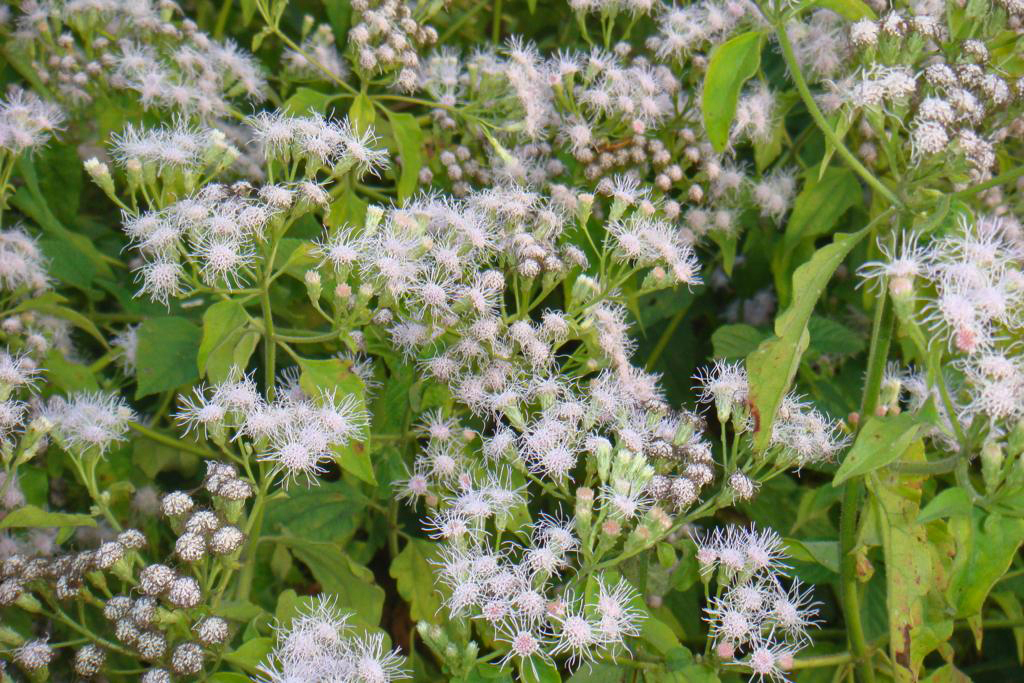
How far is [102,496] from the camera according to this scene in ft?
5.89

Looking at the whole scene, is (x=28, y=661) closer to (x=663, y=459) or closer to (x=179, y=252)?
(x=179, y=252)

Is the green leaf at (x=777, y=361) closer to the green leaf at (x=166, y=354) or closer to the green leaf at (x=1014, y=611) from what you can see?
the green leaf at (x=1014, y=611)

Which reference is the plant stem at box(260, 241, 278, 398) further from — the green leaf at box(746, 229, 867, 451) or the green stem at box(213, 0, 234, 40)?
the green stem at box(213, 0, 234, 40)

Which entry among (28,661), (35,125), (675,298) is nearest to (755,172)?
(675,298)

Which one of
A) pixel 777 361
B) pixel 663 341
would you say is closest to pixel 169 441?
pixel 663 341

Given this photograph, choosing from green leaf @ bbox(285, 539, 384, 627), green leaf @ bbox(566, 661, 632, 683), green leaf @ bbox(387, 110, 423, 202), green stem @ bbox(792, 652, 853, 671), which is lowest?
green leaf @ bbox(285, 539, 384, 627)

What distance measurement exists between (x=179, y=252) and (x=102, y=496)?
425 millimetres

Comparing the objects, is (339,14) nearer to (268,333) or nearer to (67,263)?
(67,263)

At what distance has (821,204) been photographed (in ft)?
7.16

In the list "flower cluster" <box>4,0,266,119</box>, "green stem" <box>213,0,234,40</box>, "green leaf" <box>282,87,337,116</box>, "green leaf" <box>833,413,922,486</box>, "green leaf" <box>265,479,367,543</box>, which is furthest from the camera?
"green stem" <box>213,0,234,40</box>

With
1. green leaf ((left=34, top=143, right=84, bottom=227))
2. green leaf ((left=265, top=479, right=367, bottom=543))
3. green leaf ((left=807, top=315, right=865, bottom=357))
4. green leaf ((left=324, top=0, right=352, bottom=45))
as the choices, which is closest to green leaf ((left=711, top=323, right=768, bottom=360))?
green leaf ((left=807, top=315, right=865, bottom=357))

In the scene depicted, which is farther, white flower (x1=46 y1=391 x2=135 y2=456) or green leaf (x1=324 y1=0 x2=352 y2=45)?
green leaf (x1=324 y1=0 x2=352 y2=45)

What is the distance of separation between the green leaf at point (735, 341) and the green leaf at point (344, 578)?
803mm

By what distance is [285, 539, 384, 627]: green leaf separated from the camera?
1.90 metres
